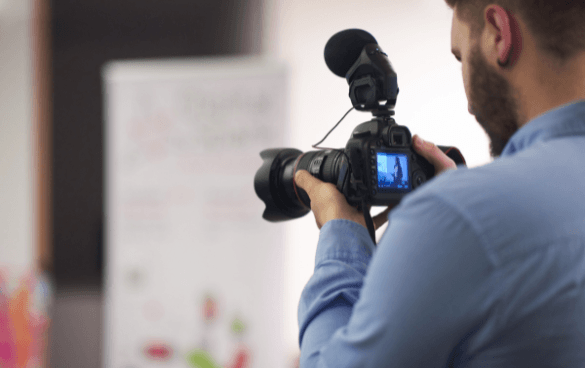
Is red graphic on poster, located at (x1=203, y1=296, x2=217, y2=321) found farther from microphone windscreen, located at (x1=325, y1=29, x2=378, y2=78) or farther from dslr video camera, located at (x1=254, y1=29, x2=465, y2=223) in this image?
microphone windscreen, located at (x1=325, y1=29, x2=378, y2=78)

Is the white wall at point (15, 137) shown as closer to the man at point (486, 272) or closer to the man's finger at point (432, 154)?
the man's finger at point (432, 154)

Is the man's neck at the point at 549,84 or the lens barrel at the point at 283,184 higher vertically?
the man's neck at the point at 549,84

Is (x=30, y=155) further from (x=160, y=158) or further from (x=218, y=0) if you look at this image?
(x=218, y=0)

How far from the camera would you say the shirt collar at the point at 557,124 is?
483mm

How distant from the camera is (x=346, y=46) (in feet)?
2.65

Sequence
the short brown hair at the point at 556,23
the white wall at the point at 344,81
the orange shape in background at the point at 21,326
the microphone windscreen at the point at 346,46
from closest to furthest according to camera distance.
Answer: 1. the short brown hair at the point at 556,23
2. the microphone windscreen at the point at 346,46
3. the white wall at the point at 344,81
4. the orange shape in background at the point at 21,326

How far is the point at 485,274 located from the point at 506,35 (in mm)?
A: 277

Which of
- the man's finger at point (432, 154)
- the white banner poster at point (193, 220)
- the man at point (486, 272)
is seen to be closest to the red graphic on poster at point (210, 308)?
the white banner poster at point (193, 220)

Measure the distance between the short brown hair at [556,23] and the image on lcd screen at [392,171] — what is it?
9.6 inches

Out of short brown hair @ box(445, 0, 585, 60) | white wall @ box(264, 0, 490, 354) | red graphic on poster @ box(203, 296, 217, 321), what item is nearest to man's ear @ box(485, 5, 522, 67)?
short brown hair @ box(445, 0, 585, 60)

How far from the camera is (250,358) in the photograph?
6.48 ft

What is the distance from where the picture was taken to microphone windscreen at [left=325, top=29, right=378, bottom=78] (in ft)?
2.64

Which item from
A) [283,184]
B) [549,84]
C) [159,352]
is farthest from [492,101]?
[159,352]

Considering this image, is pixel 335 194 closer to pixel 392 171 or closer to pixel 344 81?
pixel 392 171
